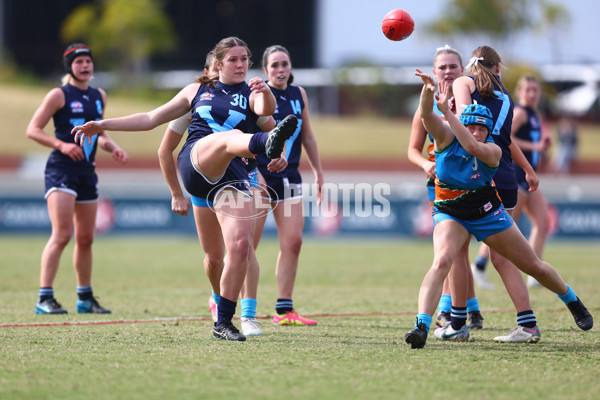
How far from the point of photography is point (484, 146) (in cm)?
548

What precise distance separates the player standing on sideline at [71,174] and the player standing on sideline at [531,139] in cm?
428

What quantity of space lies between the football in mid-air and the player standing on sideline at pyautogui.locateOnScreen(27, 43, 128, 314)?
9.13ft

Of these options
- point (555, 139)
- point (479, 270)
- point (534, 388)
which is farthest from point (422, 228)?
point (555, 139)

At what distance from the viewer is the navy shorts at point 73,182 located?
25.9 feet

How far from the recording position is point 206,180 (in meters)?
5.93

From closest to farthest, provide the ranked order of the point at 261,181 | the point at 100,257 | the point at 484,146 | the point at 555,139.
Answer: the point at 484,146 < the point at 261,181 < the point at 100,257 < the point at 555,139

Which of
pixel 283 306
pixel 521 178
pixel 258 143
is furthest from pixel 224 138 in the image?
pixel 521 178

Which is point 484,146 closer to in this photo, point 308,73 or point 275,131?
point 275,131

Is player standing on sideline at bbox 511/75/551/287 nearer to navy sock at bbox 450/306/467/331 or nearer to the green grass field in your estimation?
the green grass field

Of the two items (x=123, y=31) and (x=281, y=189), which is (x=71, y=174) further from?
(x=123, y=31)

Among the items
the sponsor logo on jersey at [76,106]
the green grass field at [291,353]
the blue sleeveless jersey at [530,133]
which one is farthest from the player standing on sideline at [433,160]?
the sponsor logo on jersey at [76,106]

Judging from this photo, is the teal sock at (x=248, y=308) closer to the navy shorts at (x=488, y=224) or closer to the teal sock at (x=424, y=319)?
the teal sock at (x=424, y=319)

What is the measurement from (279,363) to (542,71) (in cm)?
3759

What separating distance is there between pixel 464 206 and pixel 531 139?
401 cm
